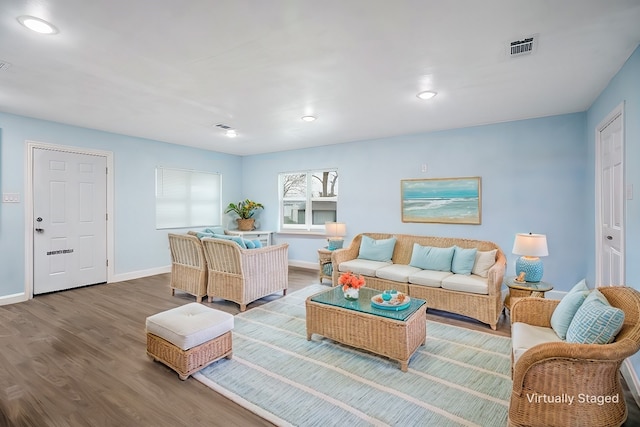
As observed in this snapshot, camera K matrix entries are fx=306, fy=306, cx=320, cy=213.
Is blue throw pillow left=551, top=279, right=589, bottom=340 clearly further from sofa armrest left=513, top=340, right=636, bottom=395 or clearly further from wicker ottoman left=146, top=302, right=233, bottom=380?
wicker ottoman left=146, top=302, right=233, bottom=380

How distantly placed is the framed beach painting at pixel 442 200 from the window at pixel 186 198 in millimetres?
4080

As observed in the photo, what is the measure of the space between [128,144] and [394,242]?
4724 millimetres

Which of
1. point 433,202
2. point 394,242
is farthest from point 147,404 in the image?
point 433,202

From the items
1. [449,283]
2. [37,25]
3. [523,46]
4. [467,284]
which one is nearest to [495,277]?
[467,284]

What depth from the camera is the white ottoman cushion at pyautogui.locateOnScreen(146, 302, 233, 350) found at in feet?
7.59

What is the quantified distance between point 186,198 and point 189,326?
4.36 m

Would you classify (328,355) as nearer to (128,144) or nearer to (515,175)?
(515,175)

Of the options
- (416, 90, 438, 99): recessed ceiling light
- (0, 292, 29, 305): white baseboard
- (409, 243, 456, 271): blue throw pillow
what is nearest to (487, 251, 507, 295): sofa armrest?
(409, 243, 456, 271): blue throw pillow

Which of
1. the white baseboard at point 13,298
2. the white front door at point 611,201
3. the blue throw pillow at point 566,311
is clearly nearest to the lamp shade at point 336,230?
the white front door at point 611,201

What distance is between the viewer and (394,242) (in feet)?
15.1

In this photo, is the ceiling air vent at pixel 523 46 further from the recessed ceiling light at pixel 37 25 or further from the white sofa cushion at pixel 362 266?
the recessed ceiling light at pixel 37 25

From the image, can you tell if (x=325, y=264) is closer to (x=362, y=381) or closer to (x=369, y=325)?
(x=369, y=325)

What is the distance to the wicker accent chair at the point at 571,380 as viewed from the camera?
1.56m

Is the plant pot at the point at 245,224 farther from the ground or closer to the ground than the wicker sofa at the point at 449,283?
farther from the ground
